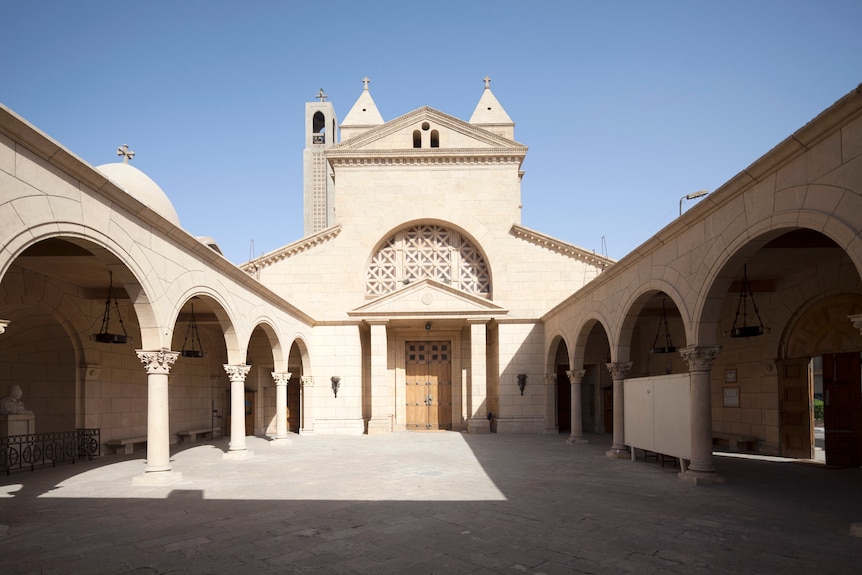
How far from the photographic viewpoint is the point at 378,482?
10930 mm

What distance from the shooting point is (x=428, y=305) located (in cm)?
2195

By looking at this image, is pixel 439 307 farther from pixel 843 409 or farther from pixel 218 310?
pixel 843 409

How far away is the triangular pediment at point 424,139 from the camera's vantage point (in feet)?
80.0

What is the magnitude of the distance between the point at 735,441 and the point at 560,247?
1022 cm

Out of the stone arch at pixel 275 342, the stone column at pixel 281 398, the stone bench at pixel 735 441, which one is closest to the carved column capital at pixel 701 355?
the stone bench at pixel 735 441

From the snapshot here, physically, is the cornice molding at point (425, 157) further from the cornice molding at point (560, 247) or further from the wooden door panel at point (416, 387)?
the wooden door panel at point (416, 387)

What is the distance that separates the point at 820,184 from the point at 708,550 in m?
4.57

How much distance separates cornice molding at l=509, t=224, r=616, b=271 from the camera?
23047 mm

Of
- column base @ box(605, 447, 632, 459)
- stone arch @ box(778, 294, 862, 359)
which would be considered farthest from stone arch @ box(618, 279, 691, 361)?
stone arch @ box(778, 294, 862, 359)

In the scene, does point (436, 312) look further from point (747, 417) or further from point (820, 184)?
point (820, 184)

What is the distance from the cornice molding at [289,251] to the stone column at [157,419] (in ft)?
42.3

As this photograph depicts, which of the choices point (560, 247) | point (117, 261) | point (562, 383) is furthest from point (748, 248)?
point (562, 383)

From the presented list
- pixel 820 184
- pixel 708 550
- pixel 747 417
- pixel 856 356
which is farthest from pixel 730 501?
pixel 747 417

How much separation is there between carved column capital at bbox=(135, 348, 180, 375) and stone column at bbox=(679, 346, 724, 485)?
9.58 m
